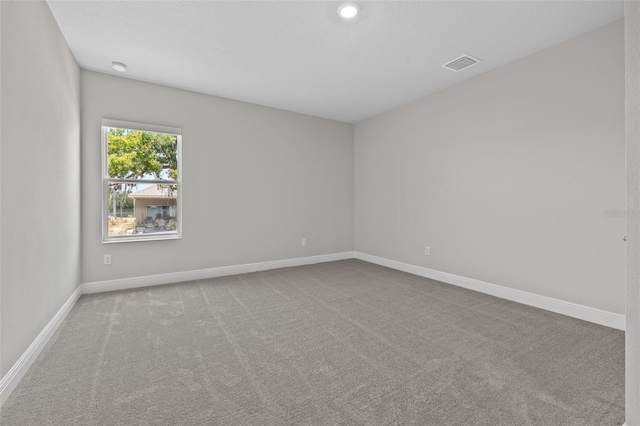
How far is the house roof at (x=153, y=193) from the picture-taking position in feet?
12.6

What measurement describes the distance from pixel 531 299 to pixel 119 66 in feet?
17.6

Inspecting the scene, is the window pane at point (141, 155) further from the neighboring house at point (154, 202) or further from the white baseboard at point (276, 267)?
the white baseboard at point (276, 267)

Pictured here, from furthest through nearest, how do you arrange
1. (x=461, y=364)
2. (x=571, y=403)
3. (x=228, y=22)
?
(x=228, y=22), (x=461, y=364), (x=571, y=403)

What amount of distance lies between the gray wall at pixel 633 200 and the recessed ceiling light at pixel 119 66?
4.28 metres

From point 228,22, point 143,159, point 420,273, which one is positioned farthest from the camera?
point 420,273

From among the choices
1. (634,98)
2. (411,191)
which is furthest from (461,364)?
(411,191)

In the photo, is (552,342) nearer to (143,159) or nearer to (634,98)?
(634,98)

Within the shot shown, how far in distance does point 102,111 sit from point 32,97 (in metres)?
1.63

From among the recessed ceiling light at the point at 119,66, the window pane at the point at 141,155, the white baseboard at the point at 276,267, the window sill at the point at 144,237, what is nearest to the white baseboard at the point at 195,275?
the white baseboard at the point at 276,267

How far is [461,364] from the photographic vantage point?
1.97 m

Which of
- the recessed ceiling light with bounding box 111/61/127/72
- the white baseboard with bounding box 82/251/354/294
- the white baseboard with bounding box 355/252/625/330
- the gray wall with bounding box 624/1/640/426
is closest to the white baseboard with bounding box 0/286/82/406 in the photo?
the white baseboard with bounding box 82/251/354/294

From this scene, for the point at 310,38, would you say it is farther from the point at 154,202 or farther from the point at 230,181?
the point at 154,202

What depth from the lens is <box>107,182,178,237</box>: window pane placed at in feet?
12.1

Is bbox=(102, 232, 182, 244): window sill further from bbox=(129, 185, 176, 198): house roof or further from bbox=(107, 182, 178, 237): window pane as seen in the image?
bbox=(129, 185, 176, 198): house roof
